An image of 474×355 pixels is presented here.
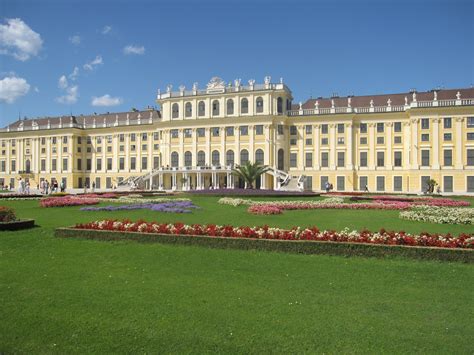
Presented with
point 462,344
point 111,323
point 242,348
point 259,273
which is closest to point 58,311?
point 111,323

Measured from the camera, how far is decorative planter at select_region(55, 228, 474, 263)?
9.85m

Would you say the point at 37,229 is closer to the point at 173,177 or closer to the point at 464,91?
the point at 173,177

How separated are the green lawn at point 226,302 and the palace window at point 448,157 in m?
47.3

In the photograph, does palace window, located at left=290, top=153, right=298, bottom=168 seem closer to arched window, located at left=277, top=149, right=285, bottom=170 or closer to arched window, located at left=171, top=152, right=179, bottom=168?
arched window, located at left=277, top=149, right=285, bottom=170

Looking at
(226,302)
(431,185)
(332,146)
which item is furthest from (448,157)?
(226,302)

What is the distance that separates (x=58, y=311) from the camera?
677cm

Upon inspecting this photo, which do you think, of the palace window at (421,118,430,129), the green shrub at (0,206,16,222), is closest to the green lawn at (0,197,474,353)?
the green shrub at (0,206,16,222)

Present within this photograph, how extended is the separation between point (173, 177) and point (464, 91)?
41.7 meters

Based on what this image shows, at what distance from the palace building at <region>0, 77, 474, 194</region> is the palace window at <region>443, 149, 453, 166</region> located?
0.13 meters

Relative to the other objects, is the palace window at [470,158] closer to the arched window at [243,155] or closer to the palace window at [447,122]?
the palace window at [447,122]

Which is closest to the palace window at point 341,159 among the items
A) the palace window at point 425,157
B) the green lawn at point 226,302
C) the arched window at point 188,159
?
the palace window at point 425,157

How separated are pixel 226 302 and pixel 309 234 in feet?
15.6

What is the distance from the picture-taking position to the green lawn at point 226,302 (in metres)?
5.71

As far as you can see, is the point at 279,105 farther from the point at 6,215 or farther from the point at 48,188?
the point at 6,215
